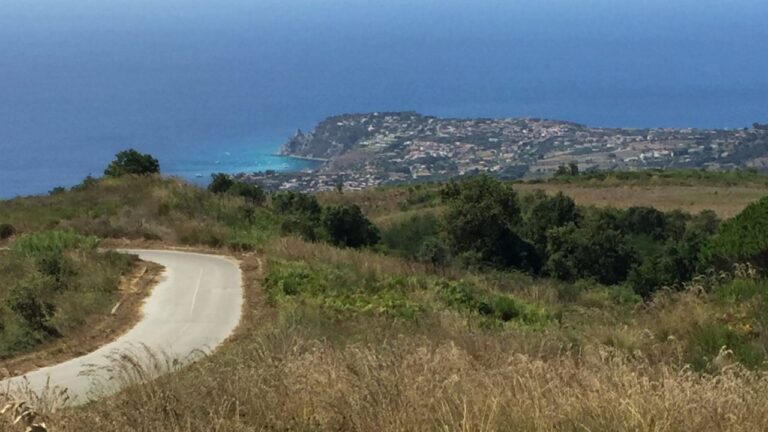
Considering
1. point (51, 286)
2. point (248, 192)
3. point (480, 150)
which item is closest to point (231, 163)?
point (480, 150)

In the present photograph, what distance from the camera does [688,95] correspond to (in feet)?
465

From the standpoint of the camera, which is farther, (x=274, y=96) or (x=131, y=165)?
(x=274, y=96)

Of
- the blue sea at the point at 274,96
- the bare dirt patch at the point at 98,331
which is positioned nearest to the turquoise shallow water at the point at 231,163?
the blue sea at the point at 274,96

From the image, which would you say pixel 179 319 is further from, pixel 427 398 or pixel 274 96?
pixel 274 96

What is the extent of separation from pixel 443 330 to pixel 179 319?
5.52 metres

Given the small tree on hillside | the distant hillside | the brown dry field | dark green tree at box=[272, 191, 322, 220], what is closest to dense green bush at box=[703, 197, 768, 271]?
dark green tree at box=[272, 191, 322, 220]

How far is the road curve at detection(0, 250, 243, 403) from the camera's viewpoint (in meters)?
9.39

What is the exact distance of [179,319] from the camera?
12578 millimetres

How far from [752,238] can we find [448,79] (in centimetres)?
15949

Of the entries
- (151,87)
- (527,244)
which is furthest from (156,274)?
(151,87)

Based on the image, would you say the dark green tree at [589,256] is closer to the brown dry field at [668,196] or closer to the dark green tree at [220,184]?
the dark green tree at [220,184]

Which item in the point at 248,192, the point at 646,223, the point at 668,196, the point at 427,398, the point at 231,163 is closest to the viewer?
the point at 427,398

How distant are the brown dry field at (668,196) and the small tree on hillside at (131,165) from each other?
23.0m

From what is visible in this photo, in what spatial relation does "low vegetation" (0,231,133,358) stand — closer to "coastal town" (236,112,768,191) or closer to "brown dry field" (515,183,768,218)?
"brown dry field" (515,183,768,218)
